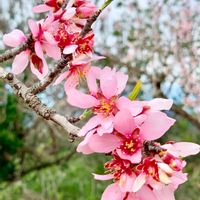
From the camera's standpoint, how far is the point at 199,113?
16.3 feet

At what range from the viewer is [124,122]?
76 centimetres

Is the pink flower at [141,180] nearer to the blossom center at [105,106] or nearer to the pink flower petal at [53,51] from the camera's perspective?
the blossom center at [105,106]

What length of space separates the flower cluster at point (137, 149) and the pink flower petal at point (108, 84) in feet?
0.14

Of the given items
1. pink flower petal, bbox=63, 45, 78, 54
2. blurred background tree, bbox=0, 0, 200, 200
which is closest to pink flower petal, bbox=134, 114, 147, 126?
Result: pink flower petal, bbox=63, 45, 78, 54

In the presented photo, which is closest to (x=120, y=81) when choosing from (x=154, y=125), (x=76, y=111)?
(x=154, y=125)

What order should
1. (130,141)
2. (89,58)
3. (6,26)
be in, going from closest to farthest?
(130,141)
(89,58)
(6,26)

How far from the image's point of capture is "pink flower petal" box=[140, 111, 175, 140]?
77 centimetres

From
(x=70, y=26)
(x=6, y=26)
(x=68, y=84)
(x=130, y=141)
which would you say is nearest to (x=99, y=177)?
(x=130, y=141)

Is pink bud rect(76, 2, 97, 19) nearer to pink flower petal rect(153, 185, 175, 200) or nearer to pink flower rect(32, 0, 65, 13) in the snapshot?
pink flower rect(32, 0, 65, 13)

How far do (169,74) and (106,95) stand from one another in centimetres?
370

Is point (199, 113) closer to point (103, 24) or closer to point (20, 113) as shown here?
point (103, 24)

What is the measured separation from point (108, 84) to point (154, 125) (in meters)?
0.13

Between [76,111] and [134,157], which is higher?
[134,157]

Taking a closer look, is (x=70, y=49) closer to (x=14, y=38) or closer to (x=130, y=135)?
(x=14, y=38)
